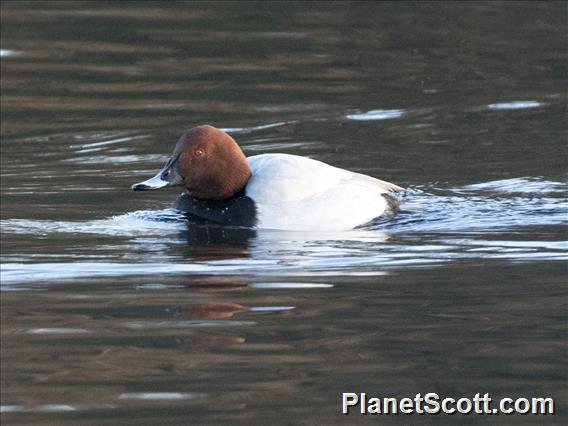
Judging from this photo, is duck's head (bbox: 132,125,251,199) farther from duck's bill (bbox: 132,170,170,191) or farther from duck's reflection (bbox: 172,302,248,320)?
duck's reflection (bbox: 172,302,248,320)

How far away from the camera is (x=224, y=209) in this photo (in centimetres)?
866

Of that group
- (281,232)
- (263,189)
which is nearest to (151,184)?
(263,189)

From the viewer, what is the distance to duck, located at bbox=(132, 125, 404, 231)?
27.8 feet

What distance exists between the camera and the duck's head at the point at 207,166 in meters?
8.74

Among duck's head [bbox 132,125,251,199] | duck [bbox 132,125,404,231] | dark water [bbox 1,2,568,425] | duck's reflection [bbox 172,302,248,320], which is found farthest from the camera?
duck's head [bbox 132,125,251,199]

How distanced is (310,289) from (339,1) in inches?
466

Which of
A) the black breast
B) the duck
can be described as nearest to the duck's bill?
the duck

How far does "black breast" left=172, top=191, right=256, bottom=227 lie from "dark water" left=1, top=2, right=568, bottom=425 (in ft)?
0.34

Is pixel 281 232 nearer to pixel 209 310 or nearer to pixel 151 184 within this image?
pixel 151 184

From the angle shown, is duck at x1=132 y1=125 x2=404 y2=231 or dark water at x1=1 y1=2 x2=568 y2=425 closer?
dark water at x1=1 y1=2 x2=568 y2=425

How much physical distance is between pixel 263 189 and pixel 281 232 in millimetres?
388

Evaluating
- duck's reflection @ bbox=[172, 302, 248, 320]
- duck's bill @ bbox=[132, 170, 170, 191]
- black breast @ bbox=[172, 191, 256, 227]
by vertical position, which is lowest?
duck's reflection @ bbox=[172, 302, 248, 320]

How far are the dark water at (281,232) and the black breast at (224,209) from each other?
0.34ft

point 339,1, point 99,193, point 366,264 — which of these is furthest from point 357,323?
point 339,1
